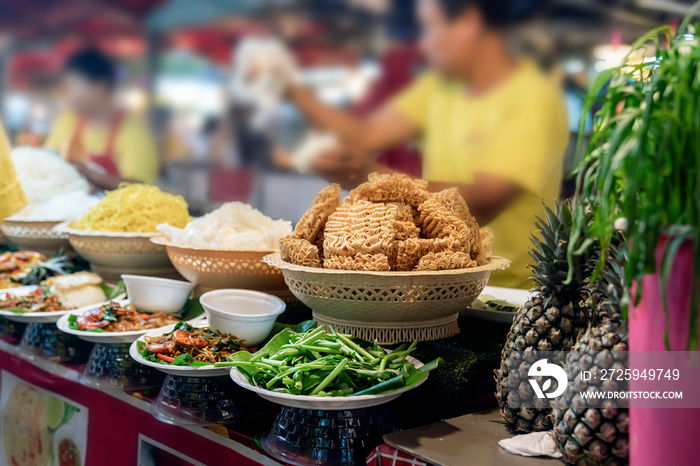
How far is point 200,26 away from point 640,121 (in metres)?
3.38

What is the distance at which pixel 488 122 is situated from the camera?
2.36m

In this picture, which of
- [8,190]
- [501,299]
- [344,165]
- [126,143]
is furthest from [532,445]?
[126,143]

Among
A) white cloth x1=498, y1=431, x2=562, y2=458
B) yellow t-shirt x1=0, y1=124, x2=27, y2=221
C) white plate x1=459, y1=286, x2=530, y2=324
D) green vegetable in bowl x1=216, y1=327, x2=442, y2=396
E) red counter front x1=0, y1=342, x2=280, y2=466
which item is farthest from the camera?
yellow t-shirt x1=0, y1=124, x2=27, y2=221

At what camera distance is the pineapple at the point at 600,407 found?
3.89 ft

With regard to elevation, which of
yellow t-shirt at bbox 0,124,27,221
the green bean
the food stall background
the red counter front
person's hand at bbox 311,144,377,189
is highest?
the food stall background

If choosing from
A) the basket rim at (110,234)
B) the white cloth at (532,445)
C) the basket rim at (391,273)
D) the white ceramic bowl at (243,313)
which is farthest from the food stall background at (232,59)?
the white cloth at (532,445)

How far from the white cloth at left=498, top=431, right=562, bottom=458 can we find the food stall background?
3.26 ft

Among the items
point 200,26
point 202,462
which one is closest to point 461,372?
point 202,462

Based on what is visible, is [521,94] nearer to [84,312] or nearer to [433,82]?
[433,82]

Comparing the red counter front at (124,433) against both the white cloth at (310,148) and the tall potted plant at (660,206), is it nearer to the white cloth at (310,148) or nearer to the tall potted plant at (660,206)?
the tall potted plant at (660,206)

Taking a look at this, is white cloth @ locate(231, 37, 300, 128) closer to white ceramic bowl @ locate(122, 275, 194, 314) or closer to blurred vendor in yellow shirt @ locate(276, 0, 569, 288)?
blurred vendor in yellow shirt @ locate(276, 0, 569, 288)

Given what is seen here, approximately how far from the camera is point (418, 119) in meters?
2.57

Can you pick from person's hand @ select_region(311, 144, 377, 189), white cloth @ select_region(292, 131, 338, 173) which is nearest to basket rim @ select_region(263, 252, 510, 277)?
person's hand @ select_region(311, 144, 377, 189)

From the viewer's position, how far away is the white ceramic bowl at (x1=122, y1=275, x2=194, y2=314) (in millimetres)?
2344
